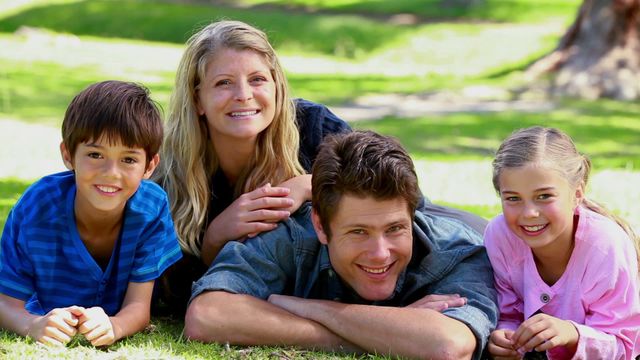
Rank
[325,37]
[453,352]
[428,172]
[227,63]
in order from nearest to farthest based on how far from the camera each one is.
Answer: [453,352], [227,63], [428,172], [325,37]

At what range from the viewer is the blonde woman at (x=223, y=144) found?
5.25m

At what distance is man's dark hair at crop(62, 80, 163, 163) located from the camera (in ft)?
15.0

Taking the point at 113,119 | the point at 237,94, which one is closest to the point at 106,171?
the point at 113,119

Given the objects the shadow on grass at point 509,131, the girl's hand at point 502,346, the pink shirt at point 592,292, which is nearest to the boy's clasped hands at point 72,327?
the girl's hand at point 502,346

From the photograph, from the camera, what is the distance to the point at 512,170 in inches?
180

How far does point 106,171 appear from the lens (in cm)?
458

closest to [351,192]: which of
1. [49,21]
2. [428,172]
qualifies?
[428,172]

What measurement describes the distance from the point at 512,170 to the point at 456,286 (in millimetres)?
601

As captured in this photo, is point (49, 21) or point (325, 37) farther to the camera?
point (49, 21)

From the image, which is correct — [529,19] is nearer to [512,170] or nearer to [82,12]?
[82,12]

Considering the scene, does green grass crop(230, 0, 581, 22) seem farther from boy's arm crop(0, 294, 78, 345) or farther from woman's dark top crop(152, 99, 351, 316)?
boy's arm crop(0, 294, 78, 345)

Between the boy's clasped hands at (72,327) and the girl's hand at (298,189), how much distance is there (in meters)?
1.09

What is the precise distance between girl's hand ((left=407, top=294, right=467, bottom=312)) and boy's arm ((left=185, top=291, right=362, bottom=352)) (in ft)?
1.13

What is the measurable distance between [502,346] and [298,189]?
4.27 ft
